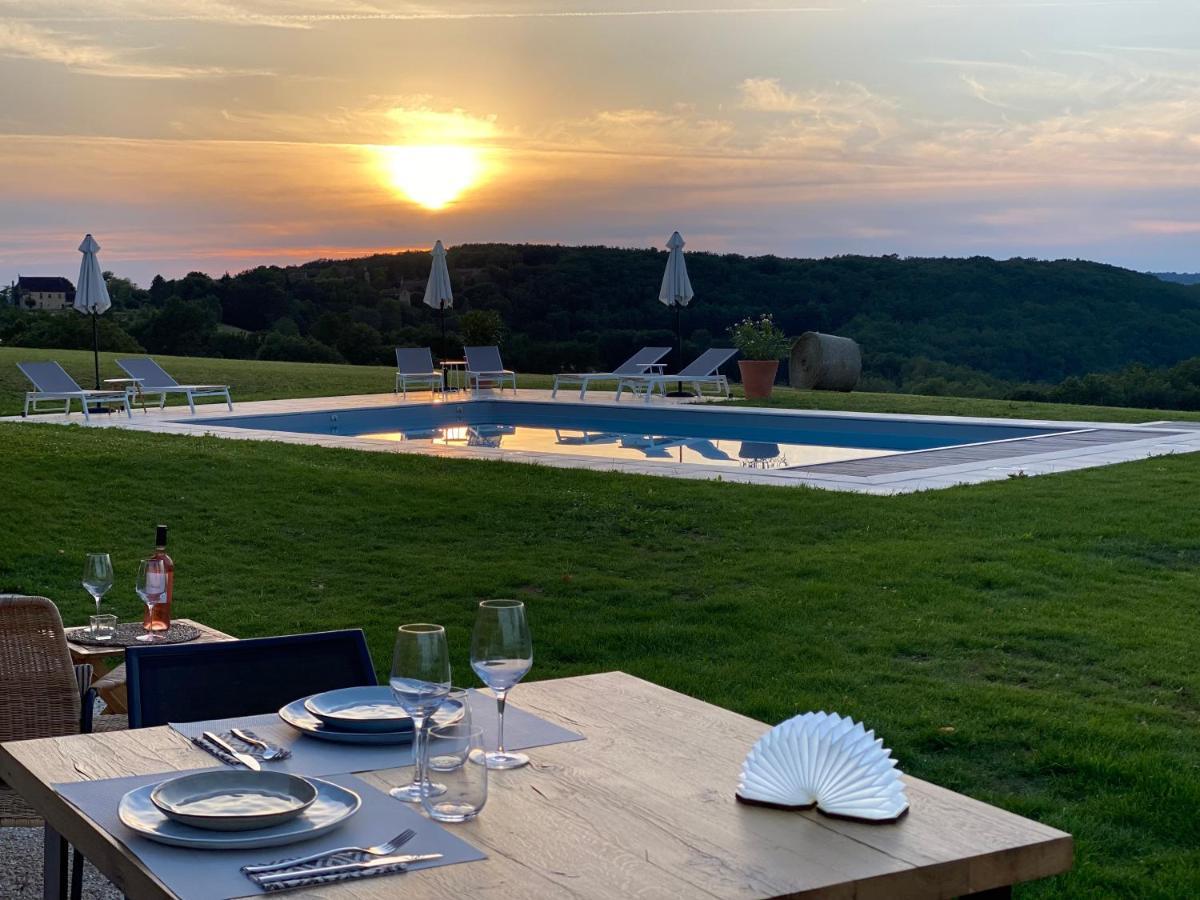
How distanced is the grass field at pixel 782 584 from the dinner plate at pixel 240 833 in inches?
21.8

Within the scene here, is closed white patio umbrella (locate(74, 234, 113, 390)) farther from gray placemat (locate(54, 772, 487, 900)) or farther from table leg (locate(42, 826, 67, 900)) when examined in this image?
gray placemat (locate(54, 772, 487, 900))

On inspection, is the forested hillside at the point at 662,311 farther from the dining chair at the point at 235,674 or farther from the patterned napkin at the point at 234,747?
the patterned napkin at the point at 234,747

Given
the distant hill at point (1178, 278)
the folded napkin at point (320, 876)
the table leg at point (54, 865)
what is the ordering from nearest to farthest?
the folded napkin at point (320, 876) → the table leg at point (54, 865) → the distant hill at point (1178, 278)

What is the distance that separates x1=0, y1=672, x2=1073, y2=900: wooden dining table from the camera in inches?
61.4

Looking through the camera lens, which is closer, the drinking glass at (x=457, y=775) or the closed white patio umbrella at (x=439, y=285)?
the drinking glass at (x=457, y=775)

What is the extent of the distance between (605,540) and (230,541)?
2027mm

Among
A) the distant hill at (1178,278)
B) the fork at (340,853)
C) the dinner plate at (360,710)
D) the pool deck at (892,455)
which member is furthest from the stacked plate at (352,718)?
the distant hill at (1178,278)

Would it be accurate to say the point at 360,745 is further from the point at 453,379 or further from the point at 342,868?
the point at 453,379

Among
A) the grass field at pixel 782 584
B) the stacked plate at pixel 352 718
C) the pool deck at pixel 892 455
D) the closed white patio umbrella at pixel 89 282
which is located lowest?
the grass field at pixel 782 584

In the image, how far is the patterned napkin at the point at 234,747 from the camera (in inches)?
78.4

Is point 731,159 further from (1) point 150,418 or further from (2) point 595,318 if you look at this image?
(1) point 150,418

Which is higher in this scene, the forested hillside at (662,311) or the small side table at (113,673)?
the forested hillside at (662,311)

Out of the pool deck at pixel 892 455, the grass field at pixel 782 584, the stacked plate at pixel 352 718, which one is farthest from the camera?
the pool deck at pixel 892 455

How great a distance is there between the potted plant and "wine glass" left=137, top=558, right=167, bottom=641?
1456 cm
